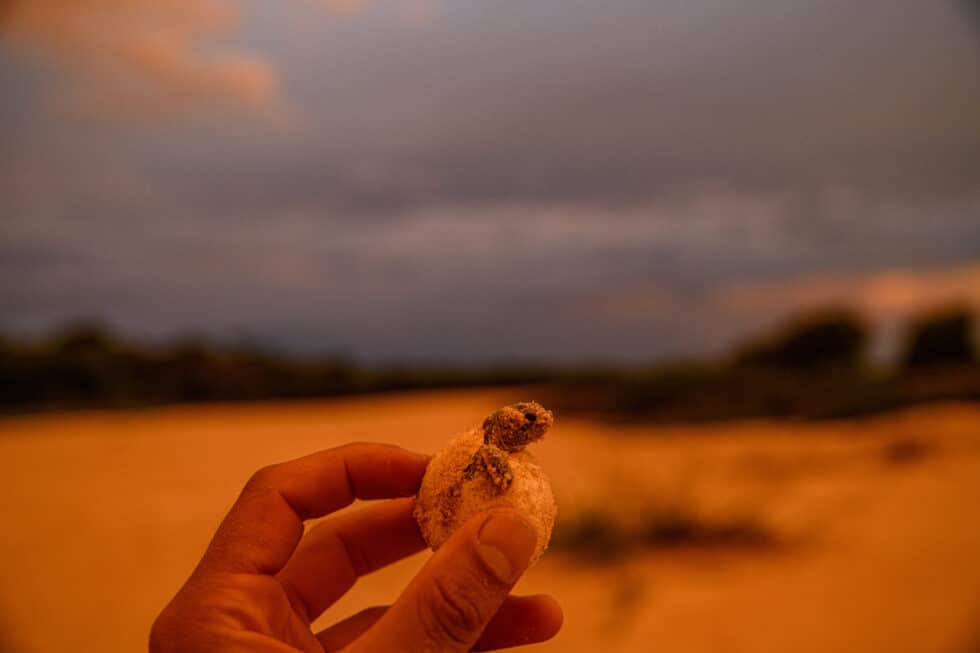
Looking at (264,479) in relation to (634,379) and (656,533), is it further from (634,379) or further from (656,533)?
(634,379)

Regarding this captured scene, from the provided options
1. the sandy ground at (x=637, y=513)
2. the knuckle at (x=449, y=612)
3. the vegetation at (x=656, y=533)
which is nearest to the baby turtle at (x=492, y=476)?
the knuckle at (x=449, y=612)

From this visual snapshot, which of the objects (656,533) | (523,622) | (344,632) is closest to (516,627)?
(523,622)

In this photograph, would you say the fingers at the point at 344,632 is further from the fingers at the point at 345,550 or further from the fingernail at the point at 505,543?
the fingernail at the point at 505,543

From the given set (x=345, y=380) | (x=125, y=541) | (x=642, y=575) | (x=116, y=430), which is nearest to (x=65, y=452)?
(x=116, y=430)

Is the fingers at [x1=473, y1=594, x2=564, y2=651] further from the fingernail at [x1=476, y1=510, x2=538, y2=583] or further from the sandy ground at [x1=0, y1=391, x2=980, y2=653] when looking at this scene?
the sandy ground at [x1=0, y1=391, x2=980, y2=653]

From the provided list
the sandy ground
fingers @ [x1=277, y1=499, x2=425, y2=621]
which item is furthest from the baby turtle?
the sandy ground

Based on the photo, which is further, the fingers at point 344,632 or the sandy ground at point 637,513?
the sandy ground at point 637,513

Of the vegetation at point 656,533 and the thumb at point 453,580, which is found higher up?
the thumb at point 453,580

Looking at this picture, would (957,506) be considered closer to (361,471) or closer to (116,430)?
(361,471)
